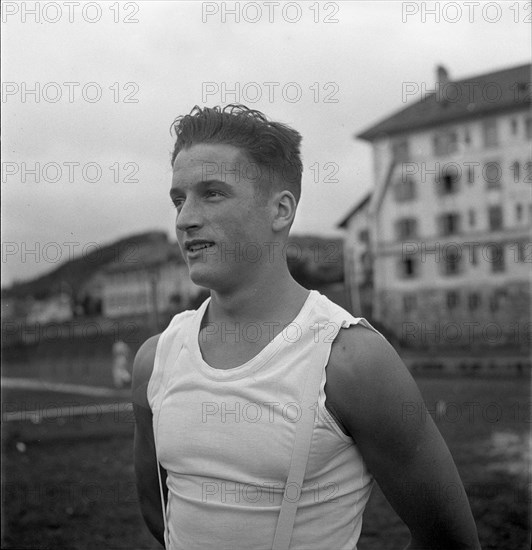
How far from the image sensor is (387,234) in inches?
91.6

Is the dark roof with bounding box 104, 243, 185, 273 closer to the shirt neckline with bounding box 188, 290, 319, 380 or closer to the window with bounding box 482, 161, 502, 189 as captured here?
the window with bounding box 482, 161, 502, 189

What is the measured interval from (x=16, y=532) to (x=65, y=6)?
170 cm

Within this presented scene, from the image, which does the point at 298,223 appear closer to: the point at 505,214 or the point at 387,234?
the point at 387,234

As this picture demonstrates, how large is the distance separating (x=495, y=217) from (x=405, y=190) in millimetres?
443

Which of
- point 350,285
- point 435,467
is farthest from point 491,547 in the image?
point 435,467

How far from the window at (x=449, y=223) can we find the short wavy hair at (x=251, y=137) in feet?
4.72

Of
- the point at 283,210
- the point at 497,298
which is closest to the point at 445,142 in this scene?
the point at 497,298

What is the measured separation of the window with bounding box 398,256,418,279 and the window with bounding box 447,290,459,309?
21cm

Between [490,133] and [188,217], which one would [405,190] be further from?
[188,217]

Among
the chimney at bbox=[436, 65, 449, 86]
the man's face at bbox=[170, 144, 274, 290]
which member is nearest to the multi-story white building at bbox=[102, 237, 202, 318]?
the chimney at bbox=[436, 65, 449, 86]

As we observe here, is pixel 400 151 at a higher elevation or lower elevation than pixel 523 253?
higher

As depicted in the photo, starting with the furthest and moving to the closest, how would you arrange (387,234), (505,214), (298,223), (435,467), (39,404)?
(39,404), (505,214), (387,234), (298,223), (435,467)

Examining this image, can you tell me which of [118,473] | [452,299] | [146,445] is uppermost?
[452,299]

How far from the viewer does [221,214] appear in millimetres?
1010
